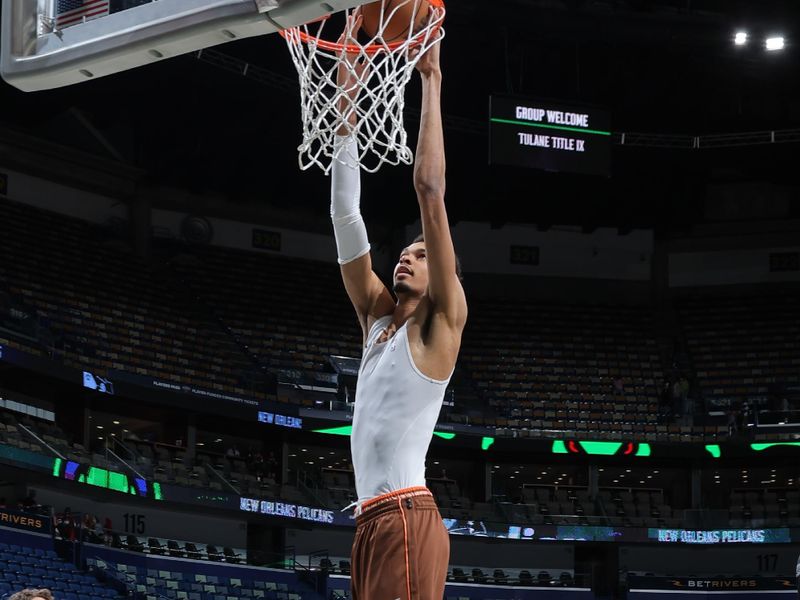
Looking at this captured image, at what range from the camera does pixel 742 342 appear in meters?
32.1

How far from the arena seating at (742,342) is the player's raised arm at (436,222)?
26214 mm

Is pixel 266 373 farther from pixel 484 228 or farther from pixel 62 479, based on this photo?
pixel 484 228

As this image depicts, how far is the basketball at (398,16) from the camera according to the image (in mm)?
4789

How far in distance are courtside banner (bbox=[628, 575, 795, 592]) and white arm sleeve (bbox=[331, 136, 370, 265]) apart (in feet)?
76.7

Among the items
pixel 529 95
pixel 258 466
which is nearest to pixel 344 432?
pixel 258 466

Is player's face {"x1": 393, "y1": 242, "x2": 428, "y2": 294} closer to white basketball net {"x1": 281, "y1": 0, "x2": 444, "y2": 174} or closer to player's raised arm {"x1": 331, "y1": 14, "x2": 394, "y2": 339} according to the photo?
player's raised arm {"x1": 331, "y1": 14, "x2": 394, "y2": 339}

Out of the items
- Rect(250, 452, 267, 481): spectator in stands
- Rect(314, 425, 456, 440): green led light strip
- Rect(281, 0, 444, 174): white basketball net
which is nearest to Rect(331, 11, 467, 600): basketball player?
Rect(281, 0, 444, 174): white basketball net

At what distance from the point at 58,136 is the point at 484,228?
37.7 feet

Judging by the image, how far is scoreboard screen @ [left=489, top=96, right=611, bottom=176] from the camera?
2455cm

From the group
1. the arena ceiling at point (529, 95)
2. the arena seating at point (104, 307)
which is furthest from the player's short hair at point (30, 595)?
the arena ceiling at point (529, 95)

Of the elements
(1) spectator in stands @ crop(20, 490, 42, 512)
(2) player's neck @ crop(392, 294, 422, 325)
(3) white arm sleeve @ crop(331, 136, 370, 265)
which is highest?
(1) spectator in stands @ crop(20, 490, 42, 512)

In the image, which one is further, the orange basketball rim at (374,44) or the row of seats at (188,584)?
the row of seats at (188,584)

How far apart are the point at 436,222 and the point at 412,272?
0.27 m

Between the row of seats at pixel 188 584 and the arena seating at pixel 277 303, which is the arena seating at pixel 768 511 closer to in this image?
the arena seating at pixel 277 303
